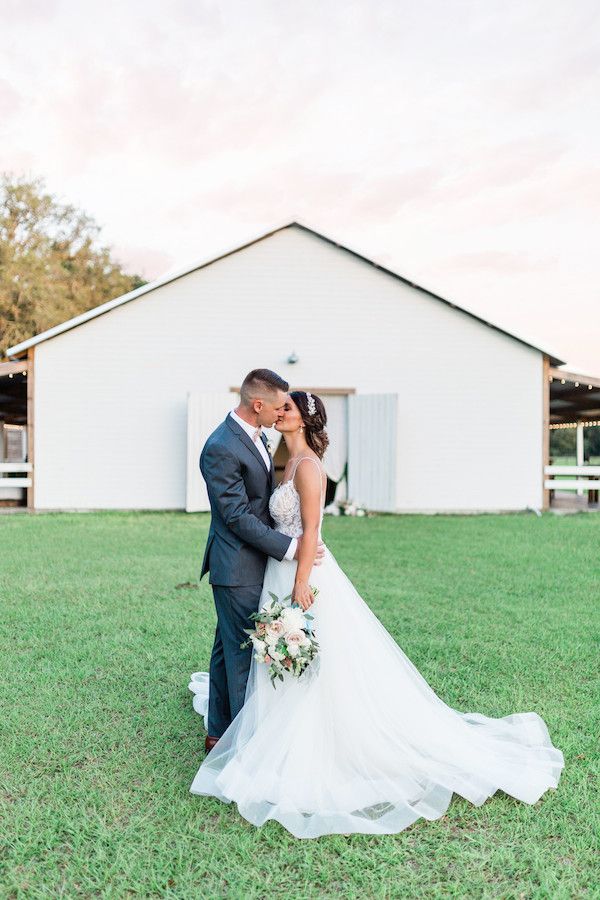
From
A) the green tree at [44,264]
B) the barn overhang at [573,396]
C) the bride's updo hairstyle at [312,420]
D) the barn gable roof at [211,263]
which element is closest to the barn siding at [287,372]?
the barn gable roof at [211,263]

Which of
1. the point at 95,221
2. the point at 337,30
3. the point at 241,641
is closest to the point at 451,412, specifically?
the point at 337,30

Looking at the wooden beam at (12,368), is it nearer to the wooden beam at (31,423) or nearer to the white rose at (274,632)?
the wooden beam at (31,423)

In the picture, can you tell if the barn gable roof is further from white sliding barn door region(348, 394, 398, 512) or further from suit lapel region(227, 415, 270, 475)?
suit lapel region(227, 415, 270, 475)

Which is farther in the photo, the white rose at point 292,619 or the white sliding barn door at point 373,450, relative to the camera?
the white sliding barn door at point 373,450

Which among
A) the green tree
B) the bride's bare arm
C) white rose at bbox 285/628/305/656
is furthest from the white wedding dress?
the green tree

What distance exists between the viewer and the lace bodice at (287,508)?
3475 mm

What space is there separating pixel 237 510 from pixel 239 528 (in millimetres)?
90

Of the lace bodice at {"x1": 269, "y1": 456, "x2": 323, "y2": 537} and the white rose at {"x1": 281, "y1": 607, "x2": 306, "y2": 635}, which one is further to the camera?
the lace bodice at {"x1": 269, "y1": 456, "x2": 323, "y2": 537}

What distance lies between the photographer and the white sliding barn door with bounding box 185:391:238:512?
48.9 ft

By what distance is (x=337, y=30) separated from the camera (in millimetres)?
11406

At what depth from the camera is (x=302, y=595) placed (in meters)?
3.40

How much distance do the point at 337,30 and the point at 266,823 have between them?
11849 millimetres

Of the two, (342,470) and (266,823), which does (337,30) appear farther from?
(266,823)

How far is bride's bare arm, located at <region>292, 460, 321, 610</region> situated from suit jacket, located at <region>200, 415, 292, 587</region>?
110 millimetres
